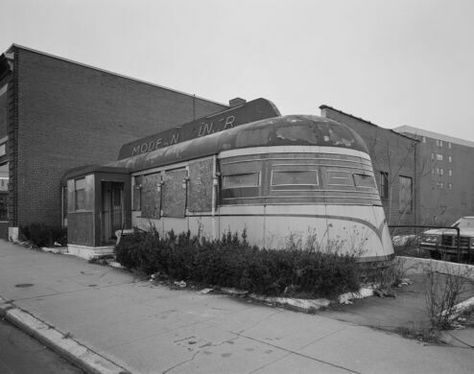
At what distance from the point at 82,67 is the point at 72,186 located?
9.50 meters

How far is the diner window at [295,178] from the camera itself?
939 centimetres

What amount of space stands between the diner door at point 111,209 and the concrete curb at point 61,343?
6.63 meters

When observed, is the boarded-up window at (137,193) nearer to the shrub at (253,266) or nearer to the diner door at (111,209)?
the diner door at (111,209)

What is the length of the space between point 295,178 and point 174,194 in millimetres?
3977

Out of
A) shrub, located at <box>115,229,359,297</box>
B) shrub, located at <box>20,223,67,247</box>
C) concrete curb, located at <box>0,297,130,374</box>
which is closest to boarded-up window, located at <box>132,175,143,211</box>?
shrub, located at <box>115,229,359,297</box>

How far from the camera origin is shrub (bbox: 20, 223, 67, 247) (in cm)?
1753

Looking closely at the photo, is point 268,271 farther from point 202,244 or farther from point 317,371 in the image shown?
point 317,371

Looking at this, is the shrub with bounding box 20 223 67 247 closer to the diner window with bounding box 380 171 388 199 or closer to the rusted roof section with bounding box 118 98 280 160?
the rusted roof section with bounding box 118 98 280 160

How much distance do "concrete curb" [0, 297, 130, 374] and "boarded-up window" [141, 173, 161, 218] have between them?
5.72 m

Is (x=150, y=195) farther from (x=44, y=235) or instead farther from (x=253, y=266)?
(x=44, y=235)

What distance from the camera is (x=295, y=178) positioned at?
31.1 feet

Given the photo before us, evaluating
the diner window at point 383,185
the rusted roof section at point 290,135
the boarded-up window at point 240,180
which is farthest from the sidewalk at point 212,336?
the diner window at point 383,185

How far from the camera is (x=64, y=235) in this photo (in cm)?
1834

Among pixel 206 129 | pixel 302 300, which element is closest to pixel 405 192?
pixel 206 129
